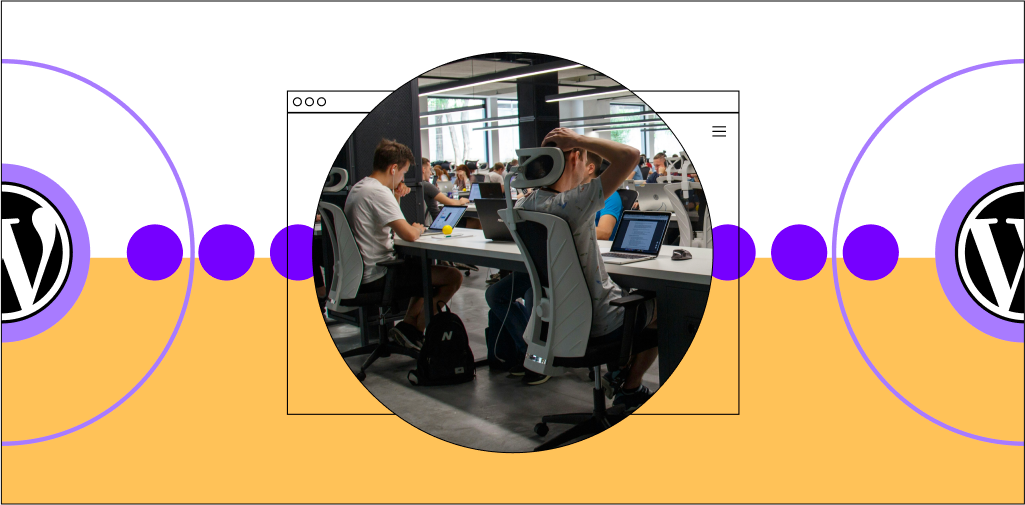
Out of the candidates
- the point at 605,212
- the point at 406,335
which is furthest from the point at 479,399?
the point at 605,212

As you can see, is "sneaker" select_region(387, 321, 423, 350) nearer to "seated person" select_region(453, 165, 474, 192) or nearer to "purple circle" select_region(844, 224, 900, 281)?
"seated person" select_region(453, 165, 474, 192)

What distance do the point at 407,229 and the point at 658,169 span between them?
47.1 inches

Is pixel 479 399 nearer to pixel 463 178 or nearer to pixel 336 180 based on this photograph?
pixel 463 178

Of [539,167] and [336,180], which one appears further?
[336,180]

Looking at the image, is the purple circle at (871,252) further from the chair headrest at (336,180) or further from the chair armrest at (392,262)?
the chair headrest at (336,180)

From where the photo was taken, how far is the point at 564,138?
240cm

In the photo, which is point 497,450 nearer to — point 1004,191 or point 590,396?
point 590,396

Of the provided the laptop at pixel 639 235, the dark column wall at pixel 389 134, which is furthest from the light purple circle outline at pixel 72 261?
the laptop at pixel 639 235

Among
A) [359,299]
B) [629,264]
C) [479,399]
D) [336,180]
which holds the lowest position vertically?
[479,399]

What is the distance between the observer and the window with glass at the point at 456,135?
274 cm

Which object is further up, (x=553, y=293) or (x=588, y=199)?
(x=588, y=199)

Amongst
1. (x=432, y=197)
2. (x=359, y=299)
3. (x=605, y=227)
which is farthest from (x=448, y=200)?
(x=605, y=227)

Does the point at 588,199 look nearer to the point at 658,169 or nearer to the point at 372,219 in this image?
the point at 658,169

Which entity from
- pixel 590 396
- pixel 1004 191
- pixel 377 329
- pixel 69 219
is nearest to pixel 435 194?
pixel 377 329
